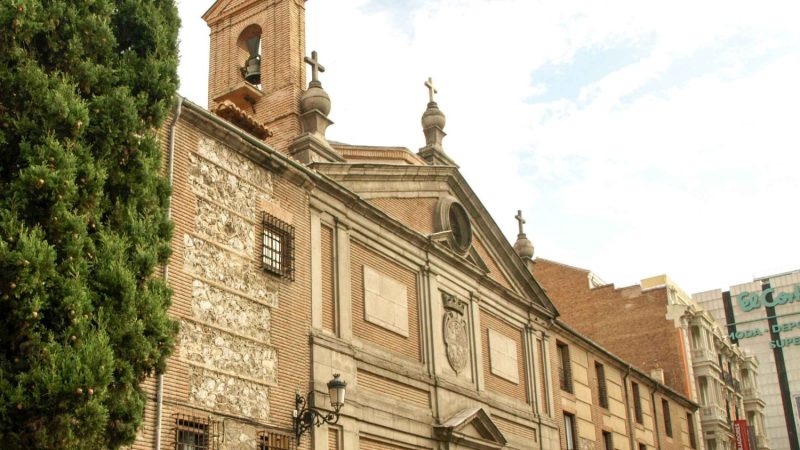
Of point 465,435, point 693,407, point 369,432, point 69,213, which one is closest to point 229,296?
point 369,432

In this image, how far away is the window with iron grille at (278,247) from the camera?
56.1ft

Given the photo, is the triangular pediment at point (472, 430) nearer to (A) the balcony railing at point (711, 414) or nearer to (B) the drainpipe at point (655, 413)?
(B) the drainpipe at point (655, 413)

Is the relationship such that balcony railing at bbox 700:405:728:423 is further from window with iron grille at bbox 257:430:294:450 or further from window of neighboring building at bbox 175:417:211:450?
window of neighboring building at bbox 175:417:211:450

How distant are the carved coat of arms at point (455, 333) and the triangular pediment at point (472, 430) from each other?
3.61ft

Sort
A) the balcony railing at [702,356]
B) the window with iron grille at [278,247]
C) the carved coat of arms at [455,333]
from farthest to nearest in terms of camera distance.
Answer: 1. the balcony railing at [702,356]
2. the carved coat of arms at [455,333]
3. the window with iron grille at [278,247]

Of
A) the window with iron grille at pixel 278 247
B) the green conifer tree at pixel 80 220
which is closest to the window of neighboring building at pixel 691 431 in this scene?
the window with iron grille at pixel 278 247

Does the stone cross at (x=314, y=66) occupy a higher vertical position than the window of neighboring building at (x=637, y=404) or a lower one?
higher

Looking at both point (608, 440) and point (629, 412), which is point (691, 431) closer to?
point (629, 412)

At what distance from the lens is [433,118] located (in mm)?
25016

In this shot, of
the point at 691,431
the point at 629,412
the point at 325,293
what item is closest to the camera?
the point at 325,293

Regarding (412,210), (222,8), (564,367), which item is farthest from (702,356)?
(222,8)

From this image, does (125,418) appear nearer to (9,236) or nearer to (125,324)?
(125,324)

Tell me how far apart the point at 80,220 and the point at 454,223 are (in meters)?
14.3

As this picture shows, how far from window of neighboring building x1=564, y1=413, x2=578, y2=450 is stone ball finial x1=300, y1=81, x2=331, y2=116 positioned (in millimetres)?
12041
